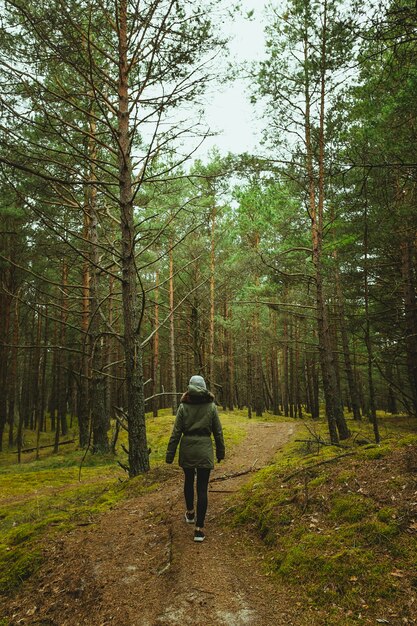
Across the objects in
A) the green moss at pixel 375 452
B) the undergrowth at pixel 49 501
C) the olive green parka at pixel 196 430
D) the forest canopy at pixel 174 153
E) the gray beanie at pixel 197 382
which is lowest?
the undergrowth at pixel 49 501

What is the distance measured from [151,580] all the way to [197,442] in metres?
1.49

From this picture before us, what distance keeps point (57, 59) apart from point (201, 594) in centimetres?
725

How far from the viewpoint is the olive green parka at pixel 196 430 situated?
4383 mm

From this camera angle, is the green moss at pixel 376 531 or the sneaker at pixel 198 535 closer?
the green moss at pixel 376 531

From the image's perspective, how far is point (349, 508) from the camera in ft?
12.4

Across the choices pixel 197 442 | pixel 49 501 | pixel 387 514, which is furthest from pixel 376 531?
pixel 49 501

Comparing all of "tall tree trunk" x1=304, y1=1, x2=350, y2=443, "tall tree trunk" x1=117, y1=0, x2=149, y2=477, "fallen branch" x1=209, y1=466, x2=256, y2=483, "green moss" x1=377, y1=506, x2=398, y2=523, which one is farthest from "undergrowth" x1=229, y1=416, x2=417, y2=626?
"tall tree trunk" x1=304, y1=1, x2=350, y2=443

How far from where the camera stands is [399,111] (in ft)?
25.1

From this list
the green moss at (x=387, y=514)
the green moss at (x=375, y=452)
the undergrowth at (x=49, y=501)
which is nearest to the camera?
the green moss at (x=387, y=514)

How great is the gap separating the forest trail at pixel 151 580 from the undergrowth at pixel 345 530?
237 millimetres

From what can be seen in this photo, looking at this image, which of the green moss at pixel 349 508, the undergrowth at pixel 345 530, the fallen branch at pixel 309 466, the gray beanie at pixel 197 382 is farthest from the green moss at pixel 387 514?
the gray beanie at pixel 197 382

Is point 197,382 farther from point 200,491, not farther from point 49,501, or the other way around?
point 49,501

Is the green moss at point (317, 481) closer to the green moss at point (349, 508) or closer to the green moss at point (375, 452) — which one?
the green moss at point (349, 508)

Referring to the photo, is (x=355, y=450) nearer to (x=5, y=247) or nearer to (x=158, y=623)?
(x=158, y=623)
